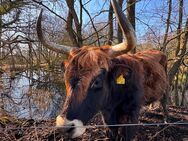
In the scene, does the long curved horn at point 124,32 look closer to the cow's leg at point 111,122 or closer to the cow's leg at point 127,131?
the cow's leg at point 111,122

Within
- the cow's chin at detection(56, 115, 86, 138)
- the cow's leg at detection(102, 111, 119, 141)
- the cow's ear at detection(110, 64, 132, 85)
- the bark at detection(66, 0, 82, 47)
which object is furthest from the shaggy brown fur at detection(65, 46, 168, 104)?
the bark at detection(66, 0, 82, 47)

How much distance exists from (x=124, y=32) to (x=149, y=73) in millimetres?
2105

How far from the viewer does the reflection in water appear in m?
11.6

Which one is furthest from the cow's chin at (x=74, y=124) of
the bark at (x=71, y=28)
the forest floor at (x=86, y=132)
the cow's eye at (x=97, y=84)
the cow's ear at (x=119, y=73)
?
the bark at (x=71, y=28)

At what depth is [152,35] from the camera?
13078 millimetres

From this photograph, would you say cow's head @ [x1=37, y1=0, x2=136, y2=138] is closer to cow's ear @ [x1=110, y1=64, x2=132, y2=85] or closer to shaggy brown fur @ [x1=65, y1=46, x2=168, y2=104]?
shaggy brown fur @ [x1=65, y1=46, x2=168, y2=104]

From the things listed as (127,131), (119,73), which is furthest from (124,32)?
(127,131)

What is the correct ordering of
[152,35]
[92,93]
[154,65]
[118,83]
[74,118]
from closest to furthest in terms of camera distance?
[74,118], [92,93], [118,83], [154,65], [152,35]

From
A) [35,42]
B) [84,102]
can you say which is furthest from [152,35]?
[84,102]

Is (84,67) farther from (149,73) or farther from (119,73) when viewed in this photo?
(149,73)

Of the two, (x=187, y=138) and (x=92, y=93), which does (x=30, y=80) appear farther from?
(x=92, y=93)

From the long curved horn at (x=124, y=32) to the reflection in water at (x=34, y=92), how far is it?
22.9ft

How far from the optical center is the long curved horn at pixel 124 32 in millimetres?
4129

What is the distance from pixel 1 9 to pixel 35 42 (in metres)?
2.06
